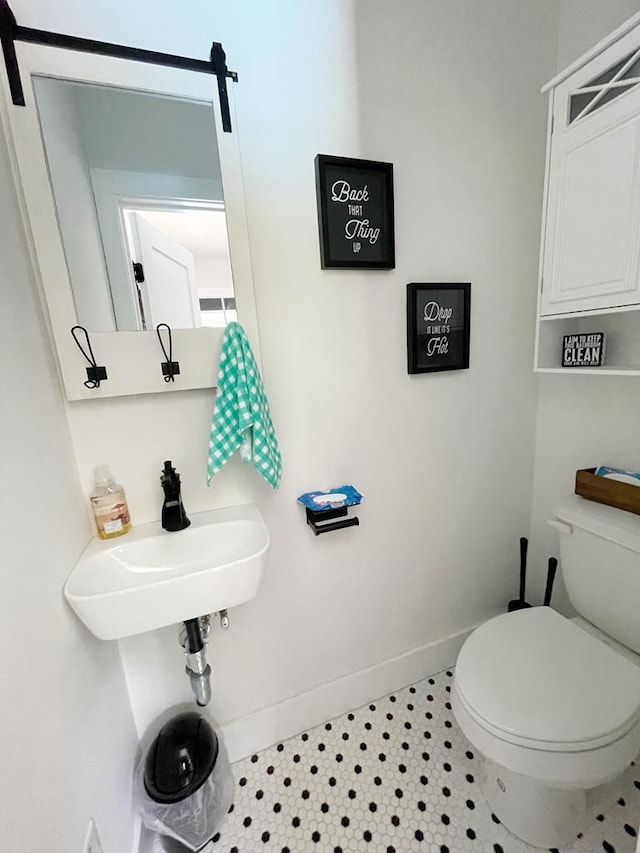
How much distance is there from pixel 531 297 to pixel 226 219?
1.14 metres

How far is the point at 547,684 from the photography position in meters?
0.87

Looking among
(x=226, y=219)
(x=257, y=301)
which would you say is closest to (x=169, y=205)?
(x=226, y=219)

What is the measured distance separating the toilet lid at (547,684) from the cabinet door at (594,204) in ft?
3.14

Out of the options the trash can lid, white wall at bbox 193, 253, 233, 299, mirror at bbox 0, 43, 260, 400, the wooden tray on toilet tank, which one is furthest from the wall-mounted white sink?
the wooden tray on toilet tank

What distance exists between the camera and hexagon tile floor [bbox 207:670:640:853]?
0.96 meters

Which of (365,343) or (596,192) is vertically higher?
(596,192)

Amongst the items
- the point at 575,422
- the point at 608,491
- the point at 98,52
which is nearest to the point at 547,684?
the point at 608,491

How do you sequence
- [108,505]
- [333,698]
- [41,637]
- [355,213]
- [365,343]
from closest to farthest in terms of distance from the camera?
[41,637], [108,505], [355,213], [365,343], [333,698]

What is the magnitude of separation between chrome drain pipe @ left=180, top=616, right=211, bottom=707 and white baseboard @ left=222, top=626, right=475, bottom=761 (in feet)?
1.01

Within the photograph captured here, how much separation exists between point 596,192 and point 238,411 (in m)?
1.15

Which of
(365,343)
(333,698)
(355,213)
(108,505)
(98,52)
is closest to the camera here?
(98,52)

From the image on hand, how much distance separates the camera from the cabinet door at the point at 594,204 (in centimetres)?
88

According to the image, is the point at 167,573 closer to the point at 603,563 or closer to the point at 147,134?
the point at 147,134

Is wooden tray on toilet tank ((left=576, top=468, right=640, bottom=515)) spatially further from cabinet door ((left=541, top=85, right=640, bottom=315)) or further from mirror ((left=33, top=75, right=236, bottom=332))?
mirror ((left=33, top=75, right=236, bottom=332))
